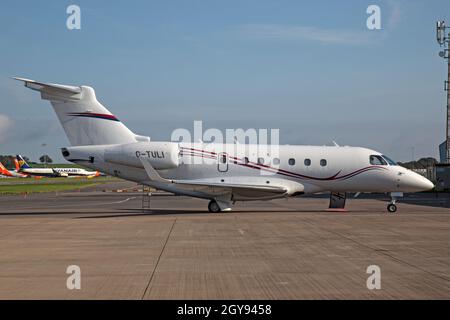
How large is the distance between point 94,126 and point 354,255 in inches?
652

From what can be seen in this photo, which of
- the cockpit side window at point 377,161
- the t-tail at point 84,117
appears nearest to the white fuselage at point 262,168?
the cockpit side window at point 377,161

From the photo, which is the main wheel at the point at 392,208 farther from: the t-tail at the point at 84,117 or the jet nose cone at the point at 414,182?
the t-tail at the point at 84,117

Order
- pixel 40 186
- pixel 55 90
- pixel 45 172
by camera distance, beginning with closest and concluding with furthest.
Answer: pixel 55 90 → pixel 40 186 → pixel 45 172

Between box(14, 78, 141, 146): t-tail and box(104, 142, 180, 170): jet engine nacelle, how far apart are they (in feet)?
2.06

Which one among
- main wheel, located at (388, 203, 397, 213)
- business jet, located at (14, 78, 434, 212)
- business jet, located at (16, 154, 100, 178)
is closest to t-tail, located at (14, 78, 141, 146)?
business jet, located at (14, 78, 434, 212)

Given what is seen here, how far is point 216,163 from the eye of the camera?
26.5 metres

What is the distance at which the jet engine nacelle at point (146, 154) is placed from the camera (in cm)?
2573

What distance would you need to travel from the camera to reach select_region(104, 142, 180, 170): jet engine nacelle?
25.7 m

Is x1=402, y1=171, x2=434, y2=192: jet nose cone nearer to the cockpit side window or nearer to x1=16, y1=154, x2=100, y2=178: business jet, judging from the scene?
the cockpit side window

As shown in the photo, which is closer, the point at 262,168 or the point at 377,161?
the point at 262,168

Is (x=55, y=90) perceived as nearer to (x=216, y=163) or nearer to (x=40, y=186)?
(x=216, y=163)

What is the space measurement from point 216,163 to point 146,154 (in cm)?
328

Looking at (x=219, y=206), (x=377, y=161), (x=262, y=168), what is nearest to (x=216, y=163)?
(x=219, y=206)
